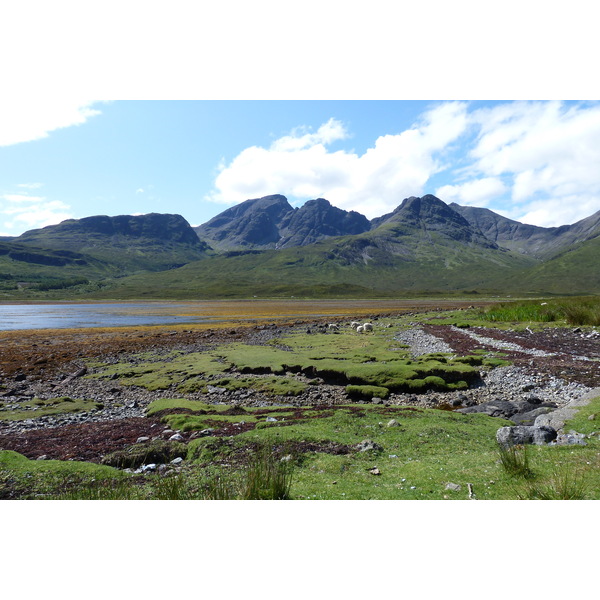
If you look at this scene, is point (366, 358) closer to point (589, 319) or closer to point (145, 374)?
point (145, 374)

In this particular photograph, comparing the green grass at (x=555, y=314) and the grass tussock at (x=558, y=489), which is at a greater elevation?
the green grass at (x=555, y=314)

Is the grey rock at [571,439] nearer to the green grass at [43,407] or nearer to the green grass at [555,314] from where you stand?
the green grass at [43,407]

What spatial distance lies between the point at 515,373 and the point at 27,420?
931 inches

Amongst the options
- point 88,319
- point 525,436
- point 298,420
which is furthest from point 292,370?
point 88,319

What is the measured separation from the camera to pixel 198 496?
263 inches

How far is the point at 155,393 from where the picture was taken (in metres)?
21.1

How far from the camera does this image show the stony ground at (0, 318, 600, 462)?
1273 cm

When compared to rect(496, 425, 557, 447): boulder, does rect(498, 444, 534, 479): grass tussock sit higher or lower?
higher

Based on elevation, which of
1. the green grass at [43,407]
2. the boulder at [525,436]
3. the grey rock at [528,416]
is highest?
the boulder at [525,436]

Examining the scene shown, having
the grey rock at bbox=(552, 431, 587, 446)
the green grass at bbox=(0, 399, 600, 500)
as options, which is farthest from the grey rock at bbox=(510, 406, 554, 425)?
the grey rock at bbox=(552, 431, 587, 446)

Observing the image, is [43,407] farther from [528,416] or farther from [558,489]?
[528,416]

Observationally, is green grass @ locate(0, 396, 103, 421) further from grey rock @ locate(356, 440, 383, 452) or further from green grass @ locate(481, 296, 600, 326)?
green grass @ locate(481, 296, 600, 326)

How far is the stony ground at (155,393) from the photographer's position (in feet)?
41.8

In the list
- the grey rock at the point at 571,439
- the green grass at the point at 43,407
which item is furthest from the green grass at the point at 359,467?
the green grass at the point at 43,407
